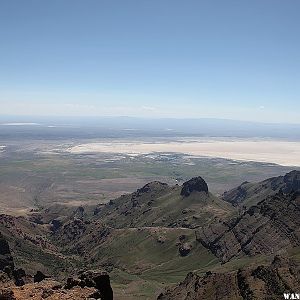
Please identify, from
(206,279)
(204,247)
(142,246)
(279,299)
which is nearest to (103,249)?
(142,246)

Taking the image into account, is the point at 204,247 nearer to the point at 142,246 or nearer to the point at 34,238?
the point at 142,246

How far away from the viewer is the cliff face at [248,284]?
3255 inches

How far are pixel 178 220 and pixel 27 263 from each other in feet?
237

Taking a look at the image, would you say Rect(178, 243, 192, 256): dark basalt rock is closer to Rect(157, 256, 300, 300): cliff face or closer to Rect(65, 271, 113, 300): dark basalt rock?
Rect(157, 256, 300, 300): cliff face

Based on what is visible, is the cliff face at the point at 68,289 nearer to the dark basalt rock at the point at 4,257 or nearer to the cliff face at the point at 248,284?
the cliff face at the point at 248,284

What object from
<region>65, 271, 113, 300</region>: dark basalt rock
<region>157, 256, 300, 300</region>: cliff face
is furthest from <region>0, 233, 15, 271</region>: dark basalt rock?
<region>65, 271, 113, 300</region>: dark basalt rock

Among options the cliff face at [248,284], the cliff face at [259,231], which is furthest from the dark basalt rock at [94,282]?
the cliff face at [259,231]

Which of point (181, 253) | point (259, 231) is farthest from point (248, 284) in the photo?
point (181, 253)

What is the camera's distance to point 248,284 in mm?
87312

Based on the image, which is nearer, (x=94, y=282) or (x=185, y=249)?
(x=94, y=282)

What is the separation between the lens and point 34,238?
176625mm

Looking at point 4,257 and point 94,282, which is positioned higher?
point 94,282

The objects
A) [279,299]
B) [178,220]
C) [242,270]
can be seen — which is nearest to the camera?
[279,299]

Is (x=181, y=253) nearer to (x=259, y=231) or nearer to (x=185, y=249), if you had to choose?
(x=185, y=249)
